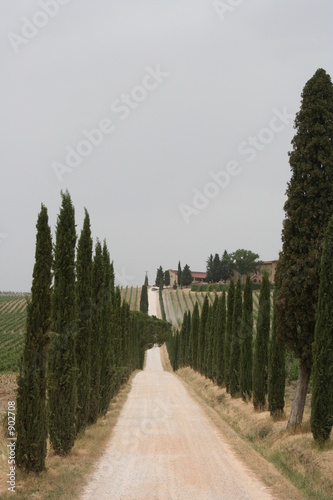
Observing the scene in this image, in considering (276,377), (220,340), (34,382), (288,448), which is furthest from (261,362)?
(34,382)

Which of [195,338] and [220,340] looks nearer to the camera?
[220,340]

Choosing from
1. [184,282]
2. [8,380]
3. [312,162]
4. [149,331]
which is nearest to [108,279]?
[312,162]

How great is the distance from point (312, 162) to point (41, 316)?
9499 mm

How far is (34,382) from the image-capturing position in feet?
29.9

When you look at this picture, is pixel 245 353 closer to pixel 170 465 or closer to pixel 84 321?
pixel 84 321

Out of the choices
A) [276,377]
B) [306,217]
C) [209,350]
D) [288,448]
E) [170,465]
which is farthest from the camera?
[209,350]

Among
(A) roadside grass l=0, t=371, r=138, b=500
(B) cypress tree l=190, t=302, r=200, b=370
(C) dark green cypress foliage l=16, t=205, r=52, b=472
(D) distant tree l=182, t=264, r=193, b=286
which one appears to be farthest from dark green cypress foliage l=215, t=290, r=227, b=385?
(D) distant tree l=182, t=264, r=193, b=286

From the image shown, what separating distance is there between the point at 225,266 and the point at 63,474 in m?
125

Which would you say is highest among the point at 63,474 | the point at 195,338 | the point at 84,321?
the point at 84,321

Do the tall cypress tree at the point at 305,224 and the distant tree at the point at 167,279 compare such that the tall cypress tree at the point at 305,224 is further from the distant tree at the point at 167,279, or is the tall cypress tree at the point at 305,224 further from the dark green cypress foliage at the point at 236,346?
the distant tree at the point at 167,279

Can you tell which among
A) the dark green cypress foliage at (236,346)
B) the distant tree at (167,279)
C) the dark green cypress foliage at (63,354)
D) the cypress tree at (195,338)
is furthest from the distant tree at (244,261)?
the dark green cypress foliage at (63,354)

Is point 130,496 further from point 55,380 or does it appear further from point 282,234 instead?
point 282,234

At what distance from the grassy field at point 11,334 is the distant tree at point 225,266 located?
5116 centimetres

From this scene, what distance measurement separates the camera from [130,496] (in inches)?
329
